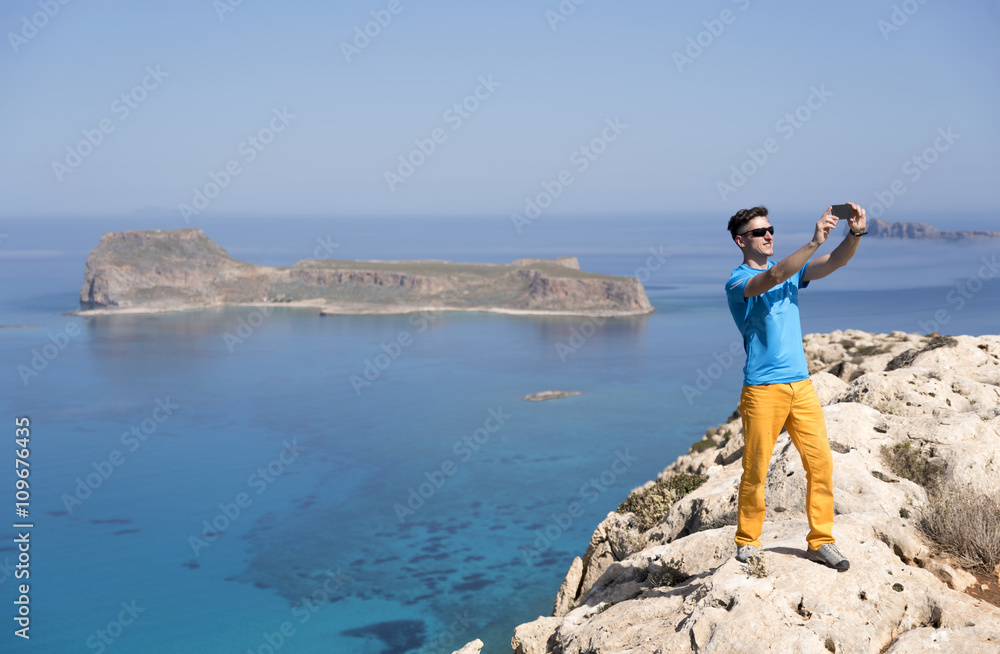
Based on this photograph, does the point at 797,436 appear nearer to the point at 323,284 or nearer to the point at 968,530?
the point at 968,530

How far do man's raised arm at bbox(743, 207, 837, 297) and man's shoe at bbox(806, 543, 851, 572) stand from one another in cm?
215

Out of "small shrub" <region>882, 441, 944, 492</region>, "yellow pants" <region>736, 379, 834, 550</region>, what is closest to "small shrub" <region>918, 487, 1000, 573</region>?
"small shrub" <region>882, 441, 944, 492</region>

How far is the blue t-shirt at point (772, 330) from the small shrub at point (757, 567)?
1391 mm

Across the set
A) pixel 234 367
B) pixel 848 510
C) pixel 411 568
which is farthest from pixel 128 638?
pixel 234 367

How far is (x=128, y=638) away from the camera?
39875 mm

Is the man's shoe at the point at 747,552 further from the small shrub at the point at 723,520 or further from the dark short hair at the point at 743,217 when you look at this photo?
the small shrub at the point at 723,520

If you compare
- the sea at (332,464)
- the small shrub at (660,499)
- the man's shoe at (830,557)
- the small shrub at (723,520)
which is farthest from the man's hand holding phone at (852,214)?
the sea at (332,464)

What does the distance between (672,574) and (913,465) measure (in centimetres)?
324

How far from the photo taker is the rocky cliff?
5781 mm

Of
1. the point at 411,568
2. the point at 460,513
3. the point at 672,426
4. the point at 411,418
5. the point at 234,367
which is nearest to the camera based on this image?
the point at 411,568

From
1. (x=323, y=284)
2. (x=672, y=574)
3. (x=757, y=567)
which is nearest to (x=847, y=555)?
(x=757, y=567)

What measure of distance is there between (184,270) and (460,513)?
A: 452 ft

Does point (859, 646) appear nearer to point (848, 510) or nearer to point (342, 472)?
point (848, 510)

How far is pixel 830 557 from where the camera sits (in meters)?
6.12
